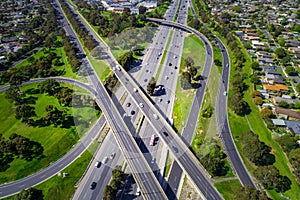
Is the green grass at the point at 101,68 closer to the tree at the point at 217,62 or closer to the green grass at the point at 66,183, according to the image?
the green grass at the point at 66,183

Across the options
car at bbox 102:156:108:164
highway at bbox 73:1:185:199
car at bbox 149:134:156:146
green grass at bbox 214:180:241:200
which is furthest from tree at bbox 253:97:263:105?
car at bbox 102:156:108:164

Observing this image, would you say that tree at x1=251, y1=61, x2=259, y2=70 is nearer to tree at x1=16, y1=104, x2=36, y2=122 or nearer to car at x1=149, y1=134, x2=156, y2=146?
car at x1=149, y1=134, x2=156, y2=146

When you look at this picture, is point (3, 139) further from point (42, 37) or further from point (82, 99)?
point (42, 37)

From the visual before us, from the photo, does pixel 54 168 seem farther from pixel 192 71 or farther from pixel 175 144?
pixel 192 71

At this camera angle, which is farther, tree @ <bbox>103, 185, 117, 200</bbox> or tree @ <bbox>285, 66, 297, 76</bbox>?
tree @ <bbox>285, 66, 297, 76</bbox>

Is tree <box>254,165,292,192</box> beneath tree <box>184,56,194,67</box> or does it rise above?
beneath

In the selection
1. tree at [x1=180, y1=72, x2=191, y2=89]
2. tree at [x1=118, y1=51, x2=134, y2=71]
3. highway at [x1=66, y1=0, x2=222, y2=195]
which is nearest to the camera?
highway at [x1=66, y1=0, x2=222, y2=195]

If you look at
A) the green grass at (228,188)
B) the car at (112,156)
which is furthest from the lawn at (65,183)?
the green grass at (228,188)

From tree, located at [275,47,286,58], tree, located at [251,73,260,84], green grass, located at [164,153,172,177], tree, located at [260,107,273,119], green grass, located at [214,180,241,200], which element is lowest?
green grass, located at [164,153,172,177]
